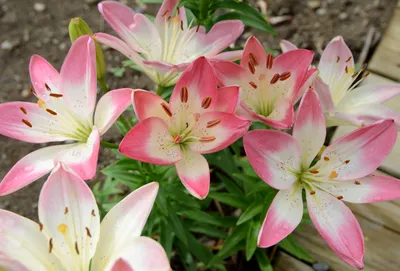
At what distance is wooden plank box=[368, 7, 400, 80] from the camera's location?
2.05 meters

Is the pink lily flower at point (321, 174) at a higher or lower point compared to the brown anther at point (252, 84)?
lower

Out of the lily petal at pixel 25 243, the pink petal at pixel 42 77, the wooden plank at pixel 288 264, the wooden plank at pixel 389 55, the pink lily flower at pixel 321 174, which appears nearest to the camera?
the lily petal at pixel 25 243

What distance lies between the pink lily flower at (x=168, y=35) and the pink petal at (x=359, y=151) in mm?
342

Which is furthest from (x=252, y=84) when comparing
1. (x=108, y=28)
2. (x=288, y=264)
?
(x=108, y=28)

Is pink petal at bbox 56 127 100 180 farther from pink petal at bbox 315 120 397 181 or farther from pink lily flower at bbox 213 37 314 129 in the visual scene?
pink petal at bbox 315 120 397 181

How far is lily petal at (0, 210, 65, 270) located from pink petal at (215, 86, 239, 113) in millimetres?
426

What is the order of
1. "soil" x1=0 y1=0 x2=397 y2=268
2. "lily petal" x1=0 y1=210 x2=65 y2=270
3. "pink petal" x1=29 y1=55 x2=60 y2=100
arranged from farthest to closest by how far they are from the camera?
"soil" x1=0 y1=0 x2=397 y2=268, "pink petal" x1=29 y1=55 x2=60 y2=100, "lily petal" x1=0 y1=210 x2=65 y2=270

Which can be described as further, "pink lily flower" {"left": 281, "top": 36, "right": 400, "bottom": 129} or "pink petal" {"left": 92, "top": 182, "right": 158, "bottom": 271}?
"pink lily flower" {"left": 281, "top": 36, "right": 400, "bottom": 129}

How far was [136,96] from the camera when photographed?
104 centimetres

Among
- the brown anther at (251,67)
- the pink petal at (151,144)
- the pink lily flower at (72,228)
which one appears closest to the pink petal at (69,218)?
the pink lily flower at (72,228)

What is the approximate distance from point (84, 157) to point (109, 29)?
1519mm

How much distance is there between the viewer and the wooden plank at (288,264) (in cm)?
168

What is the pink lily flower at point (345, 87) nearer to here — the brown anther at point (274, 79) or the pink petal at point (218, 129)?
the brown anther at point (274, 79)

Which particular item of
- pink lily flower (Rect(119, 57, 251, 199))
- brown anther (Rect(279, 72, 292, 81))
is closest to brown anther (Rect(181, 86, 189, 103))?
pink lily flower (Rect(119, 57, 251, 199))
